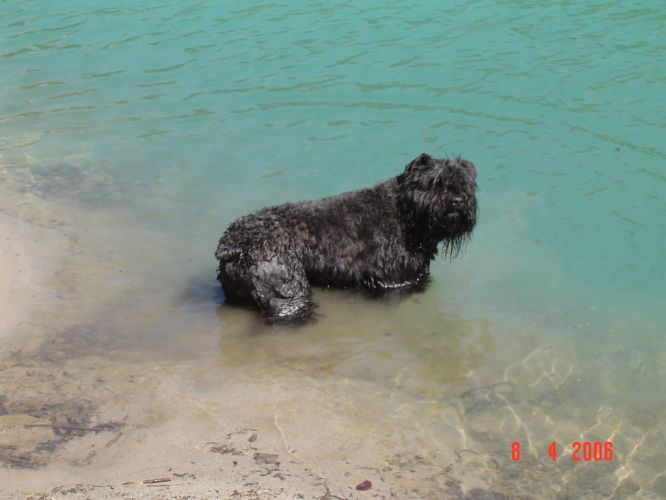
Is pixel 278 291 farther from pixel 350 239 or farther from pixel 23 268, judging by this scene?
pixel 23 268

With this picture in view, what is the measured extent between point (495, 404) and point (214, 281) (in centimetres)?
356

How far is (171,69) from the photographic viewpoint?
15.3m

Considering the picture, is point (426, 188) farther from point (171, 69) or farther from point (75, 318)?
point (171, 69)

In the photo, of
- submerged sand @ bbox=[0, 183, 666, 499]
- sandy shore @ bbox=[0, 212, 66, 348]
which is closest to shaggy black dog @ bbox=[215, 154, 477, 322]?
submerged sand @ bbox=[0, 183, 666, 499]

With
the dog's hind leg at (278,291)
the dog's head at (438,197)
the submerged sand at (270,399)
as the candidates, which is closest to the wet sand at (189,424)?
the submerged sand at (270,399)

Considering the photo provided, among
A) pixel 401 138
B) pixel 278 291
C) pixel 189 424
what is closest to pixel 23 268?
pixel 278 291

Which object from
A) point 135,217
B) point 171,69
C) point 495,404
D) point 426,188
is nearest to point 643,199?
point 426,188

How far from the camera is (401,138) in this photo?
39.9 feet

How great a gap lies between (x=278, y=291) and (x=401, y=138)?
4.72 meters

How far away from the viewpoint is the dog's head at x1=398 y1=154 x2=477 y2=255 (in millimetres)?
8430

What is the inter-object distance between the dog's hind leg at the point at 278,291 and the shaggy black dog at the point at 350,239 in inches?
0.4

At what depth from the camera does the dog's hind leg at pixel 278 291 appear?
8180 mm

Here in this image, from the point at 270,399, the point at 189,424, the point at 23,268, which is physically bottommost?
the point at 270,399

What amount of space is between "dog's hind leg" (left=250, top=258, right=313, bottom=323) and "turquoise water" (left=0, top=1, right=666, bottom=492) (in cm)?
40
